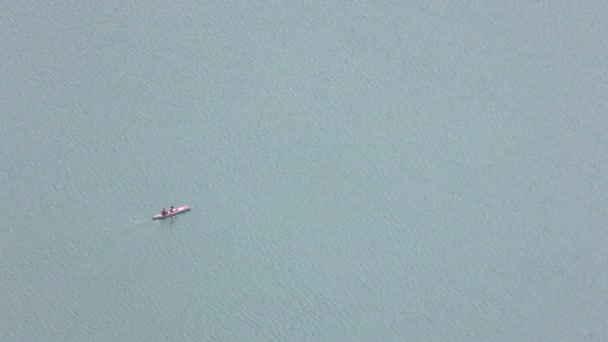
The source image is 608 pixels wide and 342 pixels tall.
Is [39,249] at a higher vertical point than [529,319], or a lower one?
higher

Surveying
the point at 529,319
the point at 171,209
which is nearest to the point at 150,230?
the point at 171,209

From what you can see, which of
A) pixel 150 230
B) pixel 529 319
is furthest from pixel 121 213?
pixel 529 319

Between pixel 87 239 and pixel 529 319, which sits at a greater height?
pixel 87 239

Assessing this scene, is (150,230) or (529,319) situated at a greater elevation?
(150,230)

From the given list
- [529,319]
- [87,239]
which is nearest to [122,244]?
[87,239]

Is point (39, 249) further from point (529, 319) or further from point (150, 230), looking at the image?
point (529, 319)

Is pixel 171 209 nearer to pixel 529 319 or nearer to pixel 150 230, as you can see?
pixel 150 230

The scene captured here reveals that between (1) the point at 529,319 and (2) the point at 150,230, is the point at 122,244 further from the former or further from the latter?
(1) the point at 529,319
